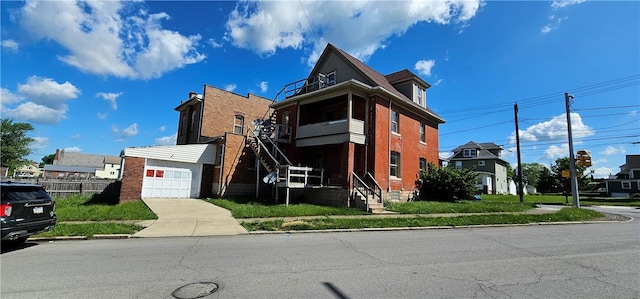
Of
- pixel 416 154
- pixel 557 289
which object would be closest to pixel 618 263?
pixel 557 289

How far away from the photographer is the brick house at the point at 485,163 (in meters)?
43.6

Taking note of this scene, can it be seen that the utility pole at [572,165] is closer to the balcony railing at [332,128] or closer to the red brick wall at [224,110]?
the balcony railing at [332,128]

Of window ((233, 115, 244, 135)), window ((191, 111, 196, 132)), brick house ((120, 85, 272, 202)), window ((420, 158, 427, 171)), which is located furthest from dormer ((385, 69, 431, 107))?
window ((191, 111, 196, 132))

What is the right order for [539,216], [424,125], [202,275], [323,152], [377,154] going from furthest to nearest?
[424,125] < [323,152] < [377,154] < [539,216] < [202,275]

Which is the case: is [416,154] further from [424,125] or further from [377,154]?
[377,154]

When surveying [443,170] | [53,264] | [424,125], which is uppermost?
[424,125]

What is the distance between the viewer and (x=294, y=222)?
11734mm

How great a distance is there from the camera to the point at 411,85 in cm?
2355

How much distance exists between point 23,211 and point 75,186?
47.7 ft

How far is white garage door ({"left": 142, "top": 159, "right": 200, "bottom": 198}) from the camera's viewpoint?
20062 mm

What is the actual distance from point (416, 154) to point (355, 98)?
6615 mm

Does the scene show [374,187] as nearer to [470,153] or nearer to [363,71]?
[363,71]

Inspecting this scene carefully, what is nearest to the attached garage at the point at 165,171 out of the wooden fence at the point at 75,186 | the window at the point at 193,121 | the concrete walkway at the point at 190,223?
the wooden fence at the point at 75,186

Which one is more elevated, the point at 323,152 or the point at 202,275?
the point at 323,152
